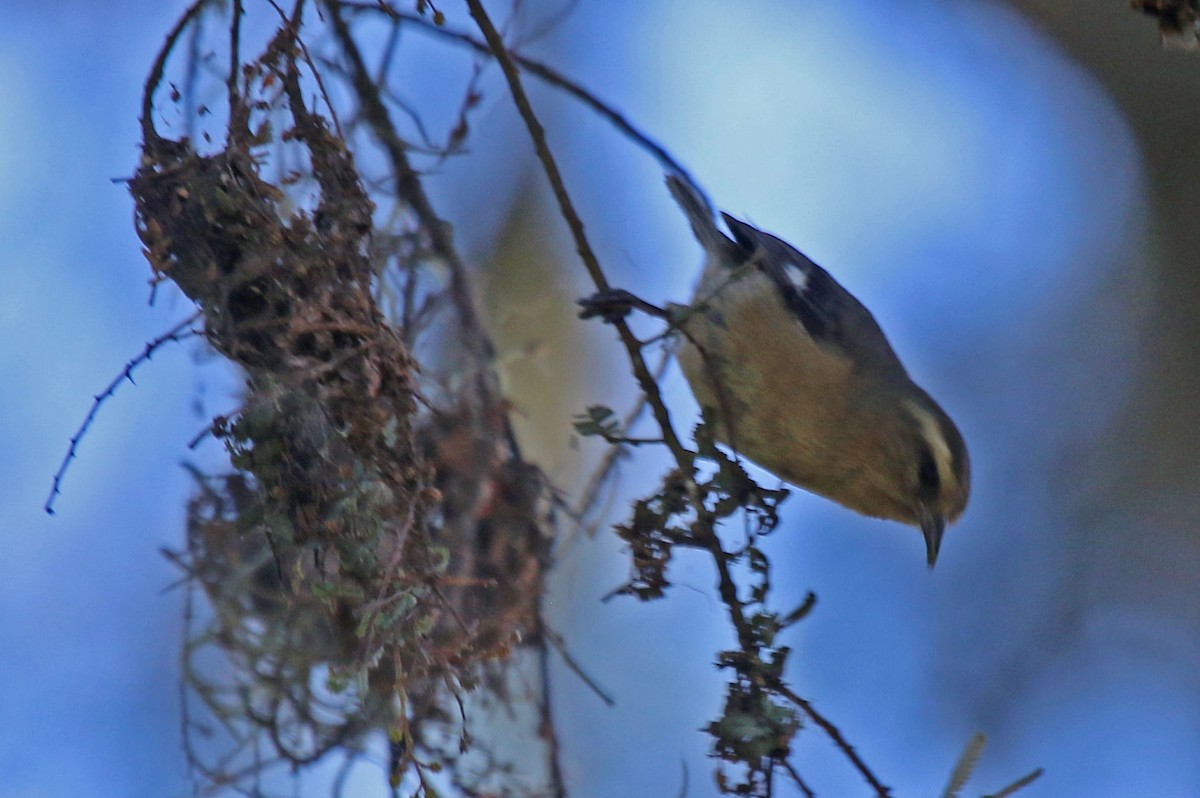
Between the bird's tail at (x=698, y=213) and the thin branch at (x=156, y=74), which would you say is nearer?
the thin branch at (x=156, y=74)

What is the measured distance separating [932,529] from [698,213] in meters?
1.27

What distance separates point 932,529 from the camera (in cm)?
378

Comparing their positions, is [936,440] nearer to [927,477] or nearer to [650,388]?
[927,477]

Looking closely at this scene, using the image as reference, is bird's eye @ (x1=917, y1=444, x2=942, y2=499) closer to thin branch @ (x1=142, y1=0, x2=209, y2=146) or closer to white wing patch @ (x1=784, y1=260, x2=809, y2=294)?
white wing patch @ (x1=784, y1=260, x2=809, y2=294)

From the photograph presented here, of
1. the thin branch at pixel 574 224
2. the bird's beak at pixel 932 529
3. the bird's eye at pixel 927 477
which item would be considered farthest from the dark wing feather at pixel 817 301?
the thin branch at pixel 574 224

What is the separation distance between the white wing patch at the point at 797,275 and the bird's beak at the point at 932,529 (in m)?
0.86

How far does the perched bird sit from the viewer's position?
378 cm

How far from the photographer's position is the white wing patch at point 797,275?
412 cm

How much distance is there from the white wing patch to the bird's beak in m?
0.86

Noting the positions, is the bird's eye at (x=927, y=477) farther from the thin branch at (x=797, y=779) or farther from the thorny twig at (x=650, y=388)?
the thin branch at (x=797, y=779)

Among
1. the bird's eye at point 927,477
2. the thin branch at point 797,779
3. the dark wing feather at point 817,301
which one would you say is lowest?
the thin branch at point 797,779

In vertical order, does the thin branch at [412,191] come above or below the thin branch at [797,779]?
above

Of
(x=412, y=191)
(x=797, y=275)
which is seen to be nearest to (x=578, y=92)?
(x=412, y=191)

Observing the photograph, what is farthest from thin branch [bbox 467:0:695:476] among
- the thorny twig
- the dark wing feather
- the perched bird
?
the dark wing feather
